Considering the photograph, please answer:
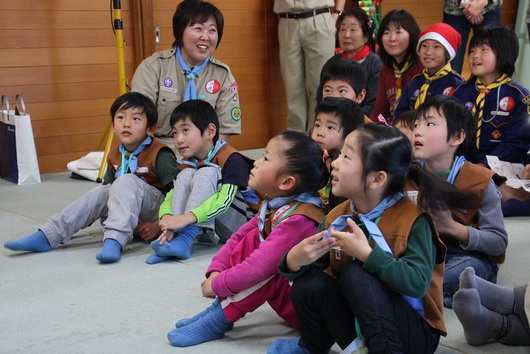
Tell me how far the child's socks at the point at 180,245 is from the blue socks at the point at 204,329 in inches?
25.2

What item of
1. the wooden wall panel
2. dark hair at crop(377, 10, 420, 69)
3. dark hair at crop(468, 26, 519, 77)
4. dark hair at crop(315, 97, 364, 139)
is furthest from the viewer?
the wooden wall panel

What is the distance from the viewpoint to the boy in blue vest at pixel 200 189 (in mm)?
2334

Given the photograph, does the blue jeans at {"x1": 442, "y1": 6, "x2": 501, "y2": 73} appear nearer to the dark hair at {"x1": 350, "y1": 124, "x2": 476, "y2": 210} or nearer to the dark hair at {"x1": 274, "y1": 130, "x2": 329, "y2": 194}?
the dark hair at {"x1": 274, "y1": 130, "x2": 329, "y2": 194}

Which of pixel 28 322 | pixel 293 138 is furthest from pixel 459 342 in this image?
pixel 28 322

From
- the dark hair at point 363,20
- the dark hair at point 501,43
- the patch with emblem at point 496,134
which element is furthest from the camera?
the dark hair at point 363,20

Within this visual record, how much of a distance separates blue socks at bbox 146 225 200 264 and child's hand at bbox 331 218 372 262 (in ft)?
3.52

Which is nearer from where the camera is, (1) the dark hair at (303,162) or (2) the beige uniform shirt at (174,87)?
(1) the dark hair at (303,162)

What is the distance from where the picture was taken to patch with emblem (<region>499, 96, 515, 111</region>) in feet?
9.27

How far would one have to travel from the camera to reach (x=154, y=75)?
299cm

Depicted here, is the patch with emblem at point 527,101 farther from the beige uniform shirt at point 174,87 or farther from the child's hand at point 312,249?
the child's hand at point 312,249

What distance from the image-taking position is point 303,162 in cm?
172

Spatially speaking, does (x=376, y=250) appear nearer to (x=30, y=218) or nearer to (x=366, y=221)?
(x=366, y=221)

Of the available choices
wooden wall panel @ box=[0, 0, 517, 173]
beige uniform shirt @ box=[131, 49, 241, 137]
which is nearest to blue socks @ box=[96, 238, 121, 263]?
beige uniform shirt @ box=[131, 49, 241, 137]

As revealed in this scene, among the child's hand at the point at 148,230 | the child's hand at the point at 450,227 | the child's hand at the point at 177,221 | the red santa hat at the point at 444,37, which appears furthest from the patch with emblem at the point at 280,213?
the red santa hat at the point at 444,37
